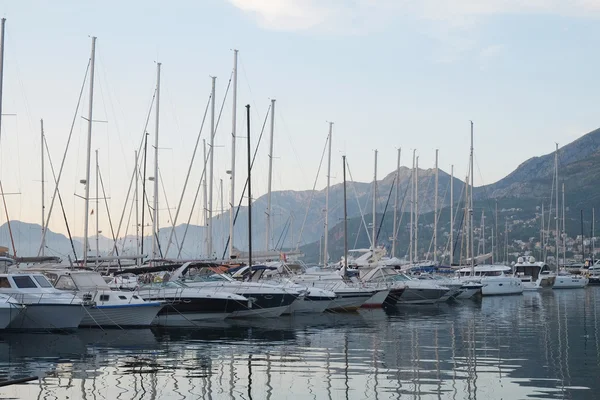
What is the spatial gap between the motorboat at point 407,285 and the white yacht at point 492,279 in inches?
513

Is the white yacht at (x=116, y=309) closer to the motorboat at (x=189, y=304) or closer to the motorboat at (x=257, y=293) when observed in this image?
the motorboat at (x=189, y=304)

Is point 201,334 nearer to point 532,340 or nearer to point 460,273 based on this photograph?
point 532,340

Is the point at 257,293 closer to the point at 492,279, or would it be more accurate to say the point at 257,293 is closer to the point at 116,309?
the point at 116,309

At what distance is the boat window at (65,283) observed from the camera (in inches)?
1449

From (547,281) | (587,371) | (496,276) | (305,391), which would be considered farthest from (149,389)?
(547,281)

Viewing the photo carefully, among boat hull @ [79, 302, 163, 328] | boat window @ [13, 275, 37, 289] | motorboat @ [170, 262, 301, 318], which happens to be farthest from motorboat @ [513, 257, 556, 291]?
boat window @ [13, 275, 37, 289]

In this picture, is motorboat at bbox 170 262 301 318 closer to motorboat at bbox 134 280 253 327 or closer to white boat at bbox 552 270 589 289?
motorboat at bbox 134 280 253 327

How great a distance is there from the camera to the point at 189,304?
3778cm

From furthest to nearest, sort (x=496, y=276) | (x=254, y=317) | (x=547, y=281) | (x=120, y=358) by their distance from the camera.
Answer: (x=547, y=281)
(x=496, y=276)
(x=254, y=317)
(x=120, y=358)

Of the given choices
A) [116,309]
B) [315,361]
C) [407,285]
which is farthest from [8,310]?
[407,285]

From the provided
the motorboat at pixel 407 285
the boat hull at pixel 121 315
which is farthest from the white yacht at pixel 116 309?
the motorboat at pixel 407 285

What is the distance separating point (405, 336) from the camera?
3259 centimetres

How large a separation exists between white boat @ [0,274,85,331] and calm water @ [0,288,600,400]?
2.76 feet

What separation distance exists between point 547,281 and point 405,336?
5723 cm
